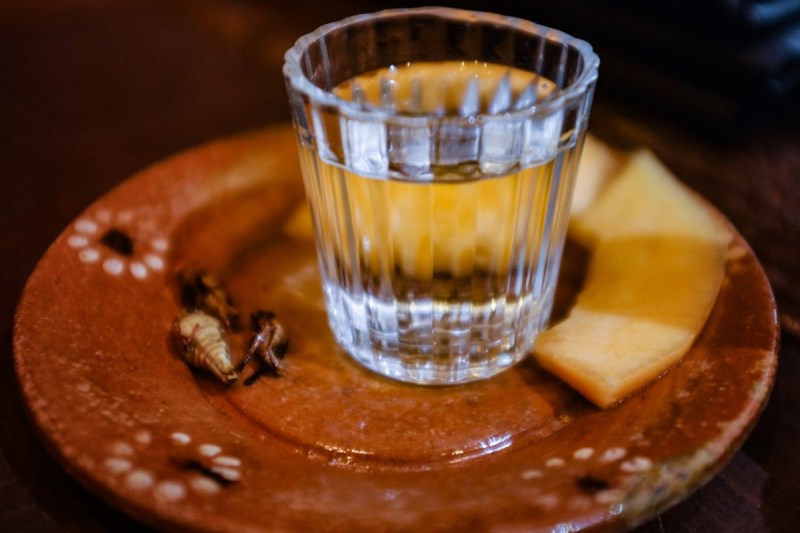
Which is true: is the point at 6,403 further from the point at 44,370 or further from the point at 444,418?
the point at 444,418

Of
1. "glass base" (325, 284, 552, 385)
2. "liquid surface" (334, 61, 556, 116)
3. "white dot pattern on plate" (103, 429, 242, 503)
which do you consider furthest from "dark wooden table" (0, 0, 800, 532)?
"liquid surface" (334, 61, 556, 116)

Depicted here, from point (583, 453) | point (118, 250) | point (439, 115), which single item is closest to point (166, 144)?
point (118, 250)

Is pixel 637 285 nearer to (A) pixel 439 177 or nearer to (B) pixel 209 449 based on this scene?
(A) pixel 439 177

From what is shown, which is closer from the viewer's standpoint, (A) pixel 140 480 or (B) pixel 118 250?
(A) pixel 140 480

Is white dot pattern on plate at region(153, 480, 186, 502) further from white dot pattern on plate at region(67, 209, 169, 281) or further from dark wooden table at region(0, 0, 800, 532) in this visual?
white dot pattern on plate at region(67, 209, 169, 281)

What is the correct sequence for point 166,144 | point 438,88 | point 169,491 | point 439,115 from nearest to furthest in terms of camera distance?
point 169,491 → point 439,115 → point 438,88 → point 166,144

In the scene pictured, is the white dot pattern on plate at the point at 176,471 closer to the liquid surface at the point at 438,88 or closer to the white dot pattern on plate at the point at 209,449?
the white dot pattern on plate at the point at 209,449
